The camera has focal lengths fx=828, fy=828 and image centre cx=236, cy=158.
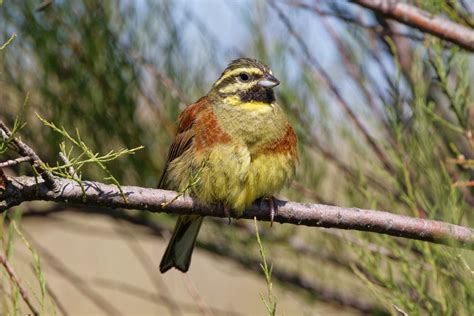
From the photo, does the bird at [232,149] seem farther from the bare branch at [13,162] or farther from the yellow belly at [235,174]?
the bare branch at [13,162]

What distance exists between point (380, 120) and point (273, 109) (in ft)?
1.97

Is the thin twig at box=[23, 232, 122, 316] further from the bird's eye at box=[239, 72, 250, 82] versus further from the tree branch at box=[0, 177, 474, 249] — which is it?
the bird's eye at box=[239, 72, 250, 82]

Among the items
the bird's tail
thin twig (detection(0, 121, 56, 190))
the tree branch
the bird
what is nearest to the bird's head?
the bird

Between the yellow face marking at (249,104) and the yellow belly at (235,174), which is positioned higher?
the yellow face marking at (249,104)

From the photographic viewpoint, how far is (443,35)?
10.3 ft

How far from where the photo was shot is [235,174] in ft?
10.5

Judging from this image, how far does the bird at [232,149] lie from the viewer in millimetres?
3207

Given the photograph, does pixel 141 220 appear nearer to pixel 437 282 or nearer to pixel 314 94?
pixel 314 94

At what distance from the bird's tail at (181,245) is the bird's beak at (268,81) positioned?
2.13 ft

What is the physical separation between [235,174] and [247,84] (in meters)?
0.60

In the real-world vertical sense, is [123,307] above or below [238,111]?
below

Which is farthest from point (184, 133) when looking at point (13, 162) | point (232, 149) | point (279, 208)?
point (13, 162)

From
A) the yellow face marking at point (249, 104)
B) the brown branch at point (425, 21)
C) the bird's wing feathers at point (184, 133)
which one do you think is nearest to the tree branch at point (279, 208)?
the bird's wing feathers at point (184, 133)

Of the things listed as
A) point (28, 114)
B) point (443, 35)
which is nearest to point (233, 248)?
point (28, 114)
